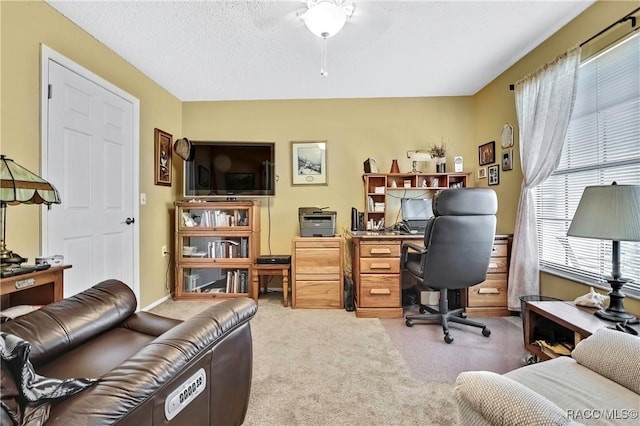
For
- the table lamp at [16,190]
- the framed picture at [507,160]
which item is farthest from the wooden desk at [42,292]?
the framed picture at [507,160]

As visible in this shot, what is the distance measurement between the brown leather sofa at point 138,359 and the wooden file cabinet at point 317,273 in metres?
1.63

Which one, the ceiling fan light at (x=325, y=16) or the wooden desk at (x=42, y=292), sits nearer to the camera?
the wooden desk at (x=42, y=292)

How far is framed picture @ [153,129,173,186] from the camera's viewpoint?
3156 mm

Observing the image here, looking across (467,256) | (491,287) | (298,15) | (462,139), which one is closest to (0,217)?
(298,15)

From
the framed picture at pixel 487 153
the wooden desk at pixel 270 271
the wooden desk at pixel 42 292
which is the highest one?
the framed picture at pixel 487 153

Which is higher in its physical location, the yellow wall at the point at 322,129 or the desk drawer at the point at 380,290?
the yellow wall at the point at 322,129

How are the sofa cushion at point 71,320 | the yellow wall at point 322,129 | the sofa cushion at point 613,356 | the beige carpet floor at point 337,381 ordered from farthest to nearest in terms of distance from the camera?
the yellow wall at point 322,129 < the beige carpet floor at point 337,381 < the sofa cushion at point 71,320 < the sofa cushion at point 613,356

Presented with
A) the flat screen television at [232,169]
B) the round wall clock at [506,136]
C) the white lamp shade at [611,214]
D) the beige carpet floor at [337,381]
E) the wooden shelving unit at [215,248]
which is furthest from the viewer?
the flat screen television at [232,169]

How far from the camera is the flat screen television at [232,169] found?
11.1 feet

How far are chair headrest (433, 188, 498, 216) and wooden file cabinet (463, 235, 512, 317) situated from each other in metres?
0.75

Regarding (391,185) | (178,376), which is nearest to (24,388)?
(178,376)

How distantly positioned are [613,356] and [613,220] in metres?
0.66

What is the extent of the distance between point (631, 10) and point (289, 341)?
10.3 feet

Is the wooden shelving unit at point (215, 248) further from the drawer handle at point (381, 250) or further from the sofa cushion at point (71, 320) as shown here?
the sofa cushion at point (71, 320)
